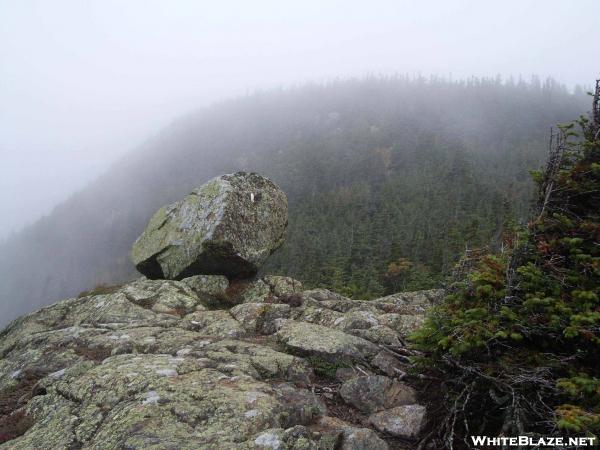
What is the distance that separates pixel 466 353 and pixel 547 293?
1.52m

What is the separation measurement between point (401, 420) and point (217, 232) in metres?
9.34

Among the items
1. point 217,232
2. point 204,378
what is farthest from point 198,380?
point 217,232

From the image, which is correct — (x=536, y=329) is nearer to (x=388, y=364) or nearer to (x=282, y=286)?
(x=388, y=364)

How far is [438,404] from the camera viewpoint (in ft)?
19.9

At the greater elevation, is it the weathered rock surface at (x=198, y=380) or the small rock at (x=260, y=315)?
the weathered rock surface at (x=198, y=380)

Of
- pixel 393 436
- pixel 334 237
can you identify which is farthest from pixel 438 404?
pixel 334 237

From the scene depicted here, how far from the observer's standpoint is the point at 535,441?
167 inches

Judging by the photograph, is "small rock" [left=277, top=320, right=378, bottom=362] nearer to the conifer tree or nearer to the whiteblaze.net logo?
the conifer tree

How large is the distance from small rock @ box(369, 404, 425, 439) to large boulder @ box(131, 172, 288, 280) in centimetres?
883

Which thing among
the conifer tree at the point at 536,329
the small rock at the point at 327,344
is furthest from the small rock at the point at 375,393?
the small rock at the point at 327,344

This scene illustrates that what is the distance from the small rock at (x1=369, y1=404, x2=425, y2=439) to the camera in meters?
5.66

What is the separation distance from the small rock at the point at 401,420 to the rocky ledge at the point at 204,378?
0.02 m

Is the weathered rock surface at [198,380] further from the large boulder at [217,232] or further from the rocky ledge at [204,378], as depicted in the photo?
the large boulder at [217,232]

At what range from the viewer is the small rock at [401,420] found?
18.6 feet
